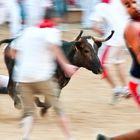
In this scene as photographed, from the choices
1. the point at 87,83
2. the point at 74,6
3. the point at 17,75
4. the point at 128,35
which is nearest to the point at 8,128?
the point at 17,75

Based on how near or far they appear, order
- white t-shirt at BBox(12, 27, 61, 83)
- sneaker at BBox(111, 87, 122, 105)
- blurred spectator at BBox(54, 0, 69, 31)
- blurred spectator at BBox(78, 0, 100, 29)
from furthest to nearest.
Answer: blurred spectator at BBox(78, 0, 100, 29), blurred spectator at BBox(54, 0, 69, 31), sneaker at BBox(111, 87, 122, 105), white t-shirt at BBox(12, 27, 61, 83)

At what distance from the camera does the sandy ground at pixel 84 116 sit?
27.4 feet

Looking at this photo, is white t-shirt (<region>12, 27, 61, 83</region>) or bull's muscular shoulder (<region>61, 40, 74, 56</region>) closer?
white t-shirt (<region>12, 27, 61, 83</region>)

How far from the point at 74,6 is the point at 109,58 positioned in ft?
26.7

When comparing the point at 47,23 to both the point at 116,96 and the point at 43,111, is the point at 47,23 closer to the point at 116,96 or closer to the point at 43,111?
the point at 43,111

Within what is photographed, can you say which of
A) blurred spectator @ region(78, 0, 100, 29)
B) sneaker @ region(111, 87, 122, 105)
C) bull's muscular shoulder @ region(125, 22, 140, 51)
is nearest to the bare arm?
bull's muscular shoulder @ region(125, 22, 140, 51)

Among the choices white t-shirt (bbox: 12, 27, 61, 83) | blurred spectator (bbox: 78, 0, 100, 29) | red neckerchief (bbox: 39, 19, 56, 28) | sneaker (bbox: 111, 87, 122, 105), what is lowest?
blurred spectator (bbox: 78, 0, 100, 29)

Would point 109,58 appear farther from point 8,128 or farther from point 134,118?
point 8,128

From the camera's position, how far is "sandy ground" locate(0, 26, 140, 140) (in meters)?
8.36

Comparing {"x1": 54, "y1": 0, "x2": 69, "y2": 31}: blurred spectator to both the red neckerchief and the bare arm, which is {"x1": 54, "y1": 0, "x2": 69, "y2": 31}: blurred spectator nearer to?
the red neckerchief

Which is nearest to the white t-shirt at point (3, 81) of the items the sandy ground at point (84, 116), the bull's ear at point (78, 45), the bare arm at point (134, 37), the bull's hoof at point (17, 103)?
the sandy ground at point (84, 116)

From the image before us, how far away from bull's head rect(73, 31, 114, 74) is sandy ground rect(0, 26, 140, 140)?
0.70 m

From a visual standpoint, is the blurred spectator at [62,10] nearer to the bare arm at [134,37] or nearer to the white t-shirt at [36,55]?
the white t-shirt at [36,55]

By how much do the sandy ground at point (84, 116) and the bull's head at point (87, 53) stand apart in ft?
2.29
